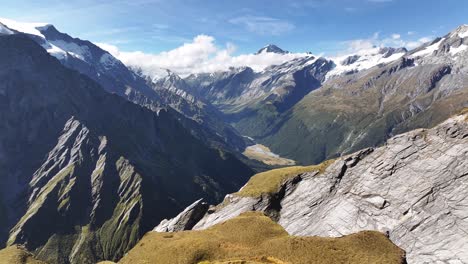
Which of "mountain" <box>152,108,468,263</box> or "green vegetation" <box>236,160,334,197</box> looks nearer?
"mountain" <box>152,108,468,263</box>

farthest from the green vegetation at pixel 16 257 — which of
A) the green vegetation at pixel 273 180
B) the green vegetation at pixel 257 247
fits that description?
the green vegetation at pixel 273 180

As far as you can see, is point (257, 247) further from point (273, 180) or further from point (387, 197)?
point (273, 180)

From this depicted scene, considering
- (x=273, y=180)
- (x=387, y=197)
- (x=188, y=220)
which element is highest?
(x=387, y=197)

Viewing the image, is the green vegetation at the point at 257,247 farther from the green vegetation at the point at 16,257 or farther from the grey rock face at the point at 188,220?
the green vegetation at the point at 16,257

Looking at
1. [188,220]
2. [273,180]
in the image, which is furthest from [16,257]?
[273,180]

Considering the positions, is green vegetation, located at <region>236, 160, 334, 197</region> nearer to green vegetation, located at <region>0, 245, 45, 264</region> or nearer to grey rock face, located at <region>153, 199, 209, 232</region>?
grey rock face, located at <region>153, 199, 209, 232</region>

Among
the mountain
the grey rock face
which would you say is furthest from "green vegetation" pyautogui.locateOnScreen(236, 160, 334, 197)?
the grey rock face

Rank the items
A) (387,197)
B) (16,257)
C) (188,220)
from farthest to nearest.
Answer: (188,220)
(16,257)
(387,197)

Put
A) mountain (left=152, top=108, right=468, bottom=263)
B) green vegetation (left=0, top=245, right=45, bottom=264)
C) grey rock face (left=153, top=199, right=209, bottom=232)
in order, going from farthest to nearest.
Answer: grey rock face (left=153, top=199, right=209, bottom=232) < green vegetation (left=0, top=245, right=45, bottom=264) < mountain (left=152, top=108, right=468, bottom=263)
